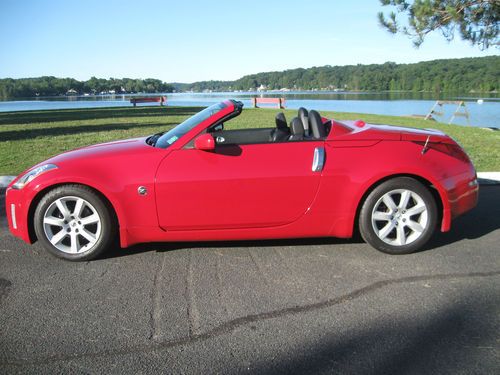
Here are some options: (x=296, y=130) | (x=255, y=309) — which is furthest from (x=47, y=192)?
(x=296, y=130)

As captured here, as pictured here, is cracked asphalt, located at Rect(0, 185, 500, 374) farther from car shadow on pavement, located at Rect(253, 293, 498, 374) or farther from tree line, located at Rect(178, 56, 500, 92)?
tree line, located at Rect(178, 56, 500, 92)

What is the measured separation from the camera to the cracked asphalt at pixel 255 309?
2.29 meters

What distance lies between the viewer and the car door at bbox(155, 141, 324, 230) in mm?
3617

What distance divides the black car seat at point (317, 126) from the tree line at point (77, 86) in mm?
75022

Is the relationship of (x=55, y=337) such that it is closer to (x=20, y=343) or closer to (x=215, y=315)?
(x=20, y=343)

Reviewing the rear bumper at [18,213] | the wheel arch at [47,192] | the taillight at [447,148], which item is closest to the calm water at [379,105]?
the taillight at [447,148]

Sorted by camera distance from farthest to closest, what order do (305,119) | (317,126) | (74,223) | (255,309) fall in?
(305,119) → (317,126) → (74,223) → (255,309)

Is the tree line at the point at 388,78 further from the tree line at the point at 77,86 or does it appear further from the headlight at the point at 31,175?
the headlight at the point at 31,175

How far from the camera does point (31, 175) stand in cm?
380

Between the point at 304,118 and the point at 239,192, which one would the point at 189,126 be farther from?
the point at 304,118

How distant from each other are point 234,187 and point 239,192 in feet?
0.20

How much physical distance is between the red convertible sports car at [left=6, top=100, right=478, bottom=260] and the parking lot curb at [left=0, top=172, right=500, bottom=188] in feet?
9.82

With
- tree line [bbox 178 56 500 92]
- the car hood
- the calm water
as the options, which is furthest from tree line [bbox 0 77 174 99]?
the car hood

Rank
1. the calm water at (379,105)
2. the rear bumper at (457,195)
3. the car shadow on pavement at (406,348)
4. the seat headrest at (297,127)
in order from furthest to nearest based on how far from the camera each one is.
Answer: the calm water at (379,105)
the seat headrest at (297,127)
the rear bumper at (457,195)
the car shadow on pavement at (406,348)
